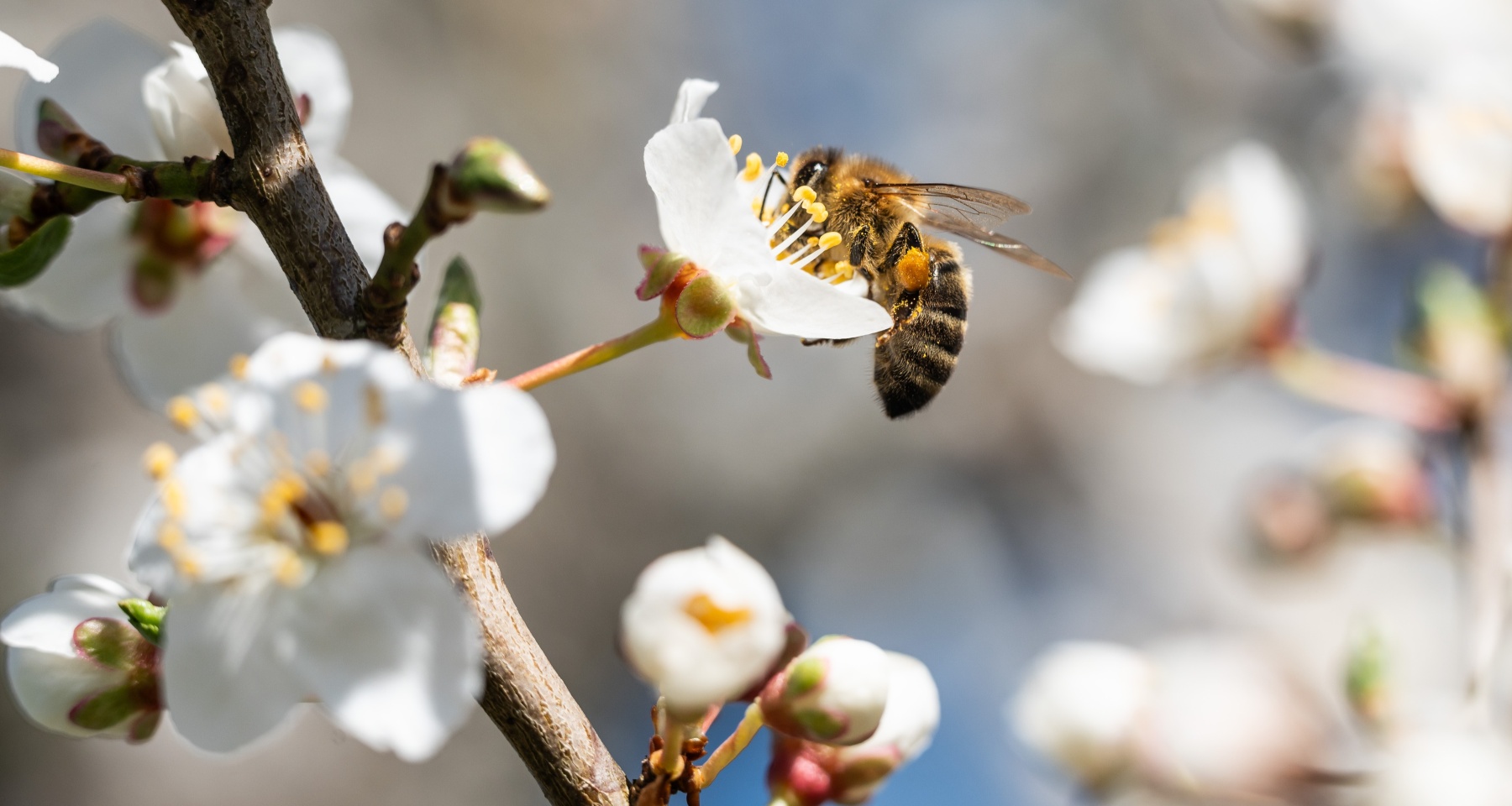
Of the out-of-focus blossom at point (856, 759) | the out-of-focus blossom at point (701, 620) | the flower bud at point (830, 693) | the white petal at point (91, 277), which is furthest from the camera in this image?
the white petal at point (91, 277)

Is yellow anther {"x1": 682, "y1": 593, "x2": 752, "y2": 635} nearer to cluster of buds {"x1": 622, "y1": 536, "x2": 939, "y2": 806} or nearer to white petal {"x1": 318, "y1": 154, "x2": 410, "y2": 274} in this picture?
cluster of buds {"x1": 622, "y1": 536, "x2": 939, "y2": 806}

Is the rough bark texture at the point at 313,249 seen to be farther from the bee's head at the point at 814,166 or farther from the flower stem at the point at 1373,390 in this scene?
the flower stem at the point at 1373,390

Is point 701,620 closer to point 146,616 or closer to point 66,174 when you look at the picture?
point 146,616

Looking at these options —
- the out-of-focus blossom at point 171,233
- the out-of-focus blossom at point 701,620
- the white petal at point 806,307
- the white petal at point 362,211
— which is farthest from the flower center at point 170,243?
the out-of-focus blossom at point 701,620

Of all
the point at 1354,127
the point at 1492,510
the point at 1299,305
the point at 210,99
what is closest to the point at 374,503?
the point at 210,99

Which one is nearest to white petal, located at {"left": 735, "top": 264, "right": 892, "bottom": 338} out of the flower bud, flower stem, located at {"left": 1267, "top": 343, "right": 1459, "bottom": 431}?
the flower bud

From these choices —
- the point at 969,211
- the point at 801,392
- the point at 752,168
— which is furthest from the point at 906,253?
the point at 801,392

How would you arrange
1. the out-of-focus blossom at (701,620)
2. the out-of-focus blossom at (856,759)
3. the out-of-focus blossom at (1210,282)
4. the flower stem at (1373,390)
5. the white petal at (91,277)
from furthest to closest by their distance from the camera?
the out-of-focus blossom at (1210,282)
the flower stem at (1373,390)
the white petal at (91,277)
the out-of-focus blossom at (856,759)
the out-of-focus blossom at (701,620)
